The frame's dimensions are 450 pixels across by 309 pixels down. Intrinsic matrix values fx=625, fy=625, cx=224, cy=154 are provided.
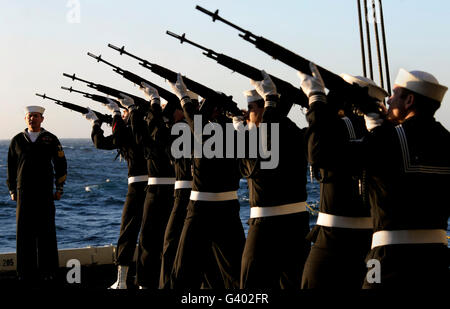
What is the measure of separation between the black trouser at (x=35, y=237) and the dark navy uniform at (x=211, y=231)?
2374 millimetres

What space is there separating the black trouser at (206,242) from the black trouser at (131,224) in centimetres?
199

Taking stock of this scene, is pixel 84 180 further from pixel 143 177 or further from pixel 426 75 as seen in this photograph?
pixel 426 75

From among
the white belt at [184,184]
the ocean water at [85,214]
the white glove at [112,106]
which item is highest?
the white glove at [112,106]

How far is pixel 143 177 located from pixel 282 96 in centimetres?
343

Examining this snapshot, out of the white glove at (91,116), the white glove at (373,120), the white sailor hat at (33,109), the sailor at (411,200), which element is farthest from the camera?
the white glove at (91,116)

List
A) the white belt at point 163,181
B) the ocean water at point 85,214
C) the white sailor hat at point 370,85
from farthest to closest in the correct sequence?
1. the ocean water at point 85,214
2. the white belt at point 163,181
3. the white sailor hat at point 370,85

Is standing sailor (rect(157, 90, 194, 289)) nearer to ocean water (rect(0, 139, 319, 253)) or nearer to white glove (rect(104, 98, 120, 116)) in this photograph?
white glove (rect(104, 98, 120, 116))

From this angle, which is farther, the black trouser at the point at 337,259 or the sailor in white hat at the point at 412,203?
the black trouser at the point at 337,259

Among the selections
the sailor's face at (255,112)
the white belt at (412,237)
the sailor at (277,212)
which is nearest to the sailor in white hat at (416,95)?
the white belt at (412,237)

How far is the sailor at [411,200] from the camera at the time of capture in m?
3.27

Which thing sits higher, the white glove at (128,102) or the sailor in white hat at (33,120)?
the white glove at (128,102)

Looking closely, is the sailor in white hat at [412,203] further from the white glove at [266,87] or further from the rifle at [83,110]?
the rifle at [83,110]

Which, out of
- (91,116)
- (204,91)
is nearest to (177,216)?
(204,91)

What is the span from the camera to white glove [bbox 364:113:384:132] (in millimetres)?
3750
